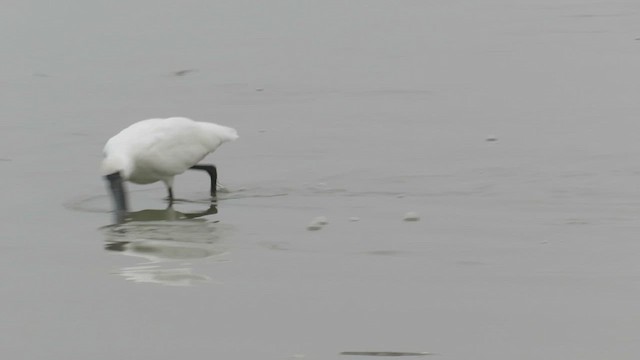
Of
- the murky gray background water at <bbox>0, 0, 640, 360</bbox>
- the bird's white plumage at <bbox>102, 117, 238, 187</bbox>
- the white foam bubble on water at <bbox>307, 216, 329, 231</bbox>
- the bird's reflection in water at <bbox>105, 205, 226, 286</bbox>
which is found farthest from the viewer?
the bird's white plumage at <bbox>102, 117, 238, 187</bbox>

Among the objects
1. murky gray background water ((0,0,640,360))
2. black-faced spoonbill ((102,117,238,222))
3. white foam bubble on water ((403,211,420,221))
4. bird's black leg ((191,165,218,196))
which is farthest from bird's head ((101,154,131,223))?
white foam bubble on water ((403,211,420,221))

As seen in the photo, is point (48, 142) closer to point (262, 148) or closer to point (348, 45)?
point (262, 148)

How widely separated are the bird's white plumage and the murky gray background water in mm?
259

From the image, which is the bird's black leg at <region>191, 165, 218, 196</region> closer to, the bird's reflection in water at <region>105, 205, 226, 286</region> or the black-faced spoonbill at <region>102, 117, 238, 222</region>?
the black-faced spoonbill at <region>102, 117, 238, 222</region>

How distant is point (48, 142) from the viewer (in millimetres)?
11555

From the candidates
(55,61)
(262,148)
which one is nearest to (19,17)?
(55,61)

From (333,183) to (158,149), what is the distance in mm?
1149

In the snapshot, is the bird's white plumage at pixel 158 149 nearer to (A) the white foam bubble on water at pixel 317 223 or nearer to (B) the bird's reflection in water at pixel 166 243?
(B) the bird's reflection in water at pixel 166 243

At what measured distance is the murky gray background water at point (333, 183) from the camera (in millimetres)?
6699

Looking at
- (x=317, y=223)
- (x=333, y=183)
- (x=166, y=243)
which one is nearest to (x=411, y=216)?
(x=317, y=223)

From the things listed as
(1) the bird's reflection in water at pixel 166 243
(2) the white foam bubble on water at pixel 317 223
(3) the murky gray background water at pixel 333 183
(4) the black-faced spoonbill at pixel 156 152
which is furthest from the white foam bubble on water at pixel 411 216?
(4) the black-faced spoonbill at pixel 156 152

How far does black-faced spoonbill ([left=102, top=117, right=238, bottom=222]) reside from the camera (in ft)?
31.3

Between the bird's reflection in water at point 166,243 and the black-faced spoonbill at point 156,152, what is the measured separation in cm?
22

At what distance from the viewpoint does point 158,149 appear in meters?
9.90
